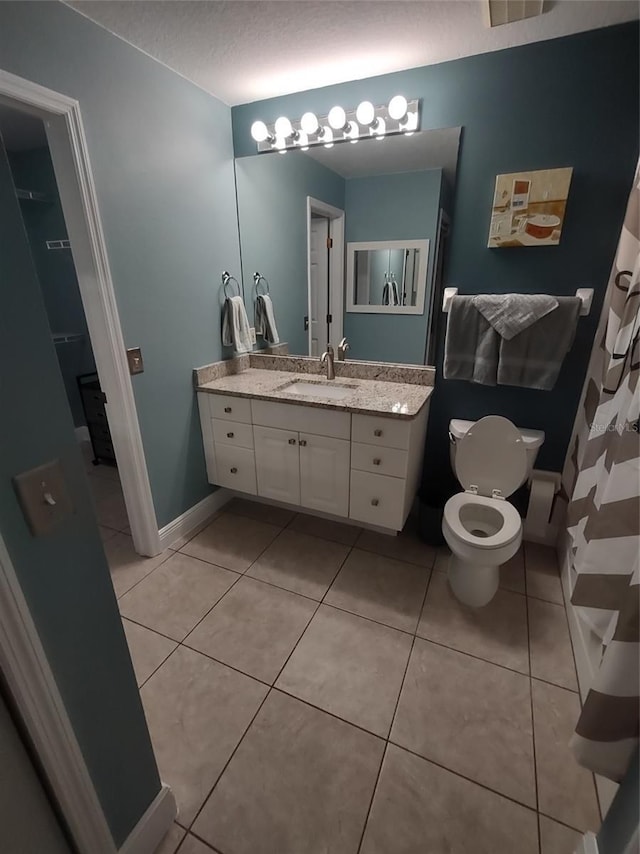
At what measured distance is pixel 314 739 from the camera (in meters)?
Result: 1.25

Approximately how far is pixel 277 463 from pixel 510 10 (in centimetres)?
207

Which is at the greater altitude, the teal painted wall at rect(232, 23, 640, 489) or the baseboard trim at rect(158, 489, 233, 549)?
the teal painted wall at rect(232, 23, 640, 489)

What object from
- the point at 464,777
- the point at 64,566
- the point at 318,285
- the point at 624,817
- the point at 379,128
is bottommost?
the point at 464,777

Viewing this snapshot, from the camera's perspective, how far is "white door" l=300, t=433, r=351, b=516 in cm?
195

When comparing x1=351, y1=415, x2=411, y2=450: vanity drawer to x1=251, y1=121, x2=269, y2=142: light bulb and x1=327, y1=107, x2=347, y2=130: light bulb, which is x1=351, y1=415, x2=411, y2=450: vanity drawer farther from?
x1=251, y1=121, x2=269, y2=142: light bulb

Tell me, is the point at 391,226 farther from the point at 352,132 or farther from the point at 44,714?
the point at 44,714

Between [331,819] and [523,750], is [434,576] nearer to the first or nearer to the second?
[523,750]

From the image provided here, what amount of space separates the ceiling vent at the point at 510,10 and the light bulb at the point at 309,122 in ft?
2.76

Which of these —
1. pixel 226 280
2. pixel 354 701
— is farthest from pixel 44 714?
pixel 226 280

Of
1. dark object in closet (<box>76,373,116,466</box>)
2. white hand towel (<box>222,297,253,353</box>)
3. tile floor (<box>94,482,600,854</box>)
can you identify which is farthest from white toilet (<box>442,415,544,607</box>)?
dark object in closet (<box>76,373,116,466</box>)

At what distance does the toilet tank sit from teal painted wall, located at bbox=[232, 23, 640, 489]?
0.11 meters

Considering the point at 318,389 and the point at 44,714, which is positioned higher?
the point at 318,389

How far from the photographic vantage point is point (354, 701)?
1362 mm

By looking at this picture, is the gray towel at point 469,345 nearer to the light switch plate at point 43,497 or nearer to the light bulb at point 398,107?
the light bulb at point 398,107
